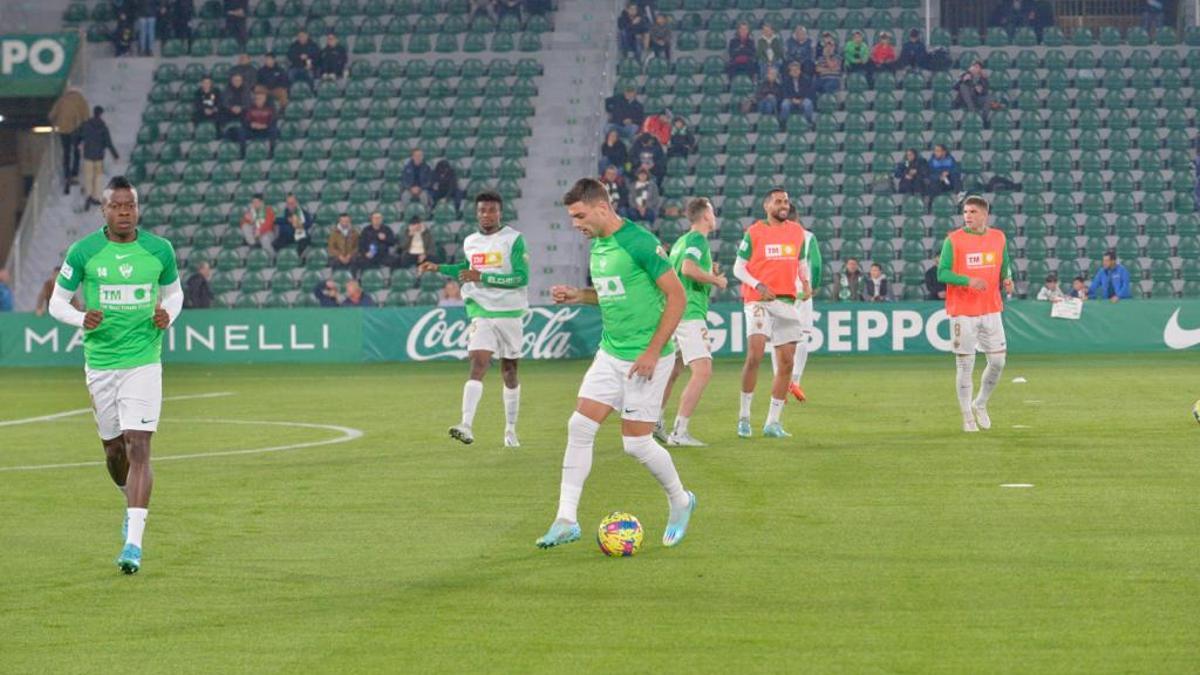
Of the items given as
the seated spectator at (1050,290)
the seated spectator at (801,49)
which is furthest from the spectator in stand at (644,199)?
the seated spectator at (1050,290)

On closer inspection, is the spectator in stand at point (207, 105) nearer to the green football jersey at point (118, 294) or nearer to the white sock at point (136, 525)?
the green football jersey at point (118, 294)

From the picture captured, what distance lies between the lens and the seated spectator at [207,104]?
4203 cm

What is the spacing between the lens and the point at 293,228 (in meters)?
39.7

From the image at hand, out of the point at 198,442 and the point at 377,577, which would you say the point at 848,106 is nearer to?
the point at 198,442

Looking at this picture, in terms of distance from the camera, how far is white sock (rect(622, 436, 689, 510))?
1126 cm

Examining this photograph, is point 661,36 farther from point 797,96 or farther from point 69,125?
point 69,125

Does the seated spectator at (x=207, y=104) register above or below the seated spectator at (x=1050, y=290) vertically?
above

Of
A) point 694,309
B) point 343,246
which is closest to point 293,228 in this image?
point 343,246

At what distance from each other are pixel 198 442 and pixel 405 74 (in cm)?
2575

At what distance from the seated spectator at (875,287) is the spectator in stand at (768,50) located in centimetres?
747

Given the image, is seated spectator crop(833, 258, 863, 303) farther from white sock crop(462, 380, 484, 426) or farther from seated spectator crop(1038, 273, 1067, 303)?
white sock crop(462, 380, 484, 426)

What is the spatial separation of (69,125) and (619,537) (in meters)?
33.9

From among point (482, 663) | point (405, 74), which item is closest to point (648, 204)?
point (405, 74)

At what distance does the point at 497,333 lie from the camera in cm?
1855
